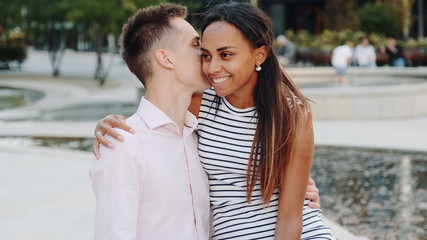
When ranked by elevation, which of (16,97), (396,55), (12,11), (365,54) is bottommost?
(16,97)

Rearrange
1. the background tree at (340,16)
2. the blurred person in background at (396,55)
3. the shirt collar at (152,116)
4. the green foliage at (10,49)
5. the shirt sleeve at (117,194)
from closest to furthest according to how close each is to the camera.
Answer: the shirt sleeve at (117,194)
the shirt collar at (152,116)
the blurred person in background at (396,55)
the background tree at (340,16)
the green foliage at (10,49)

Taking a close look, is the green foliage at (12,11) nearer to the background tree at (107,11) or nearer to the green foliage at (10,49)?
the background tree at (107,11)

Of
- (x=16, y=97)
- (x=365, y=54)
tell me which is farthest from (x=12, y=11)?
(x=365, y=54)

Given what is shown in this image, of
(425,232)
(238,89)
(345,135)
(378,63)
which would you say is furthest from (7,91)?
(238,89)

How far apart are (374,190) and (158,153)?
240 inches

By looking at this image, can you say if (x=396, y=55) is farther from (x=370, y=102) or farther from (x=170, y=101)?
(x=170, y=101)

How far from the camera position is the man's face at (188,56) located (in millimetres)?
2801

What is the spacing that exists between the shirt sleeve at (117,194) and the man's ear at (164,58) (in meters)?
0.37

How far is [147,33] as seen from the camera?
2764 mm

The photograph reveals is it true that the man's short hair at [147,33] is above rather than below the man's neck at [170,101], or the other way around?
above

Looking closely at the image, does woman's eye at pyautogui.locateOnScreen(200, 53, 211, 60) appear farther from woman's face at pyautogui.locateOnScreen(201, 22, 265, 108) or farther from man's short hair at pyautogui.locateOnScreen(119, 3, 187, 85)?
man's short hair at pyautogui.locateOnScreen(119, 3, 187, 85)

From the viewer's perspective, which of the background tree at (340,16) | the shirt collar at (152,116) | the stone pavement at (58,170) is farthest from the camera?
the background tree at (340,16)

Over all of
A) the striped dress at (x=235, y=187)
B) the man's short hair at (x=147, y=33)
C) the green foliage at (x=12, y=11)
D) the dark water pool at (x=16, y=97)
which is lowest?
the dark water pool at (x=16, y=97)

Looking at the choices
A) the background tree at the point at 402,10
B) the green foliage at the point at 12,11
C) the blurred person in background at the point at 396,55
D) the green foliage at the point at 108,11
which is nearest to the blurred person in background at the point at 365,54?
the blurred person in background at the point at 396,55
